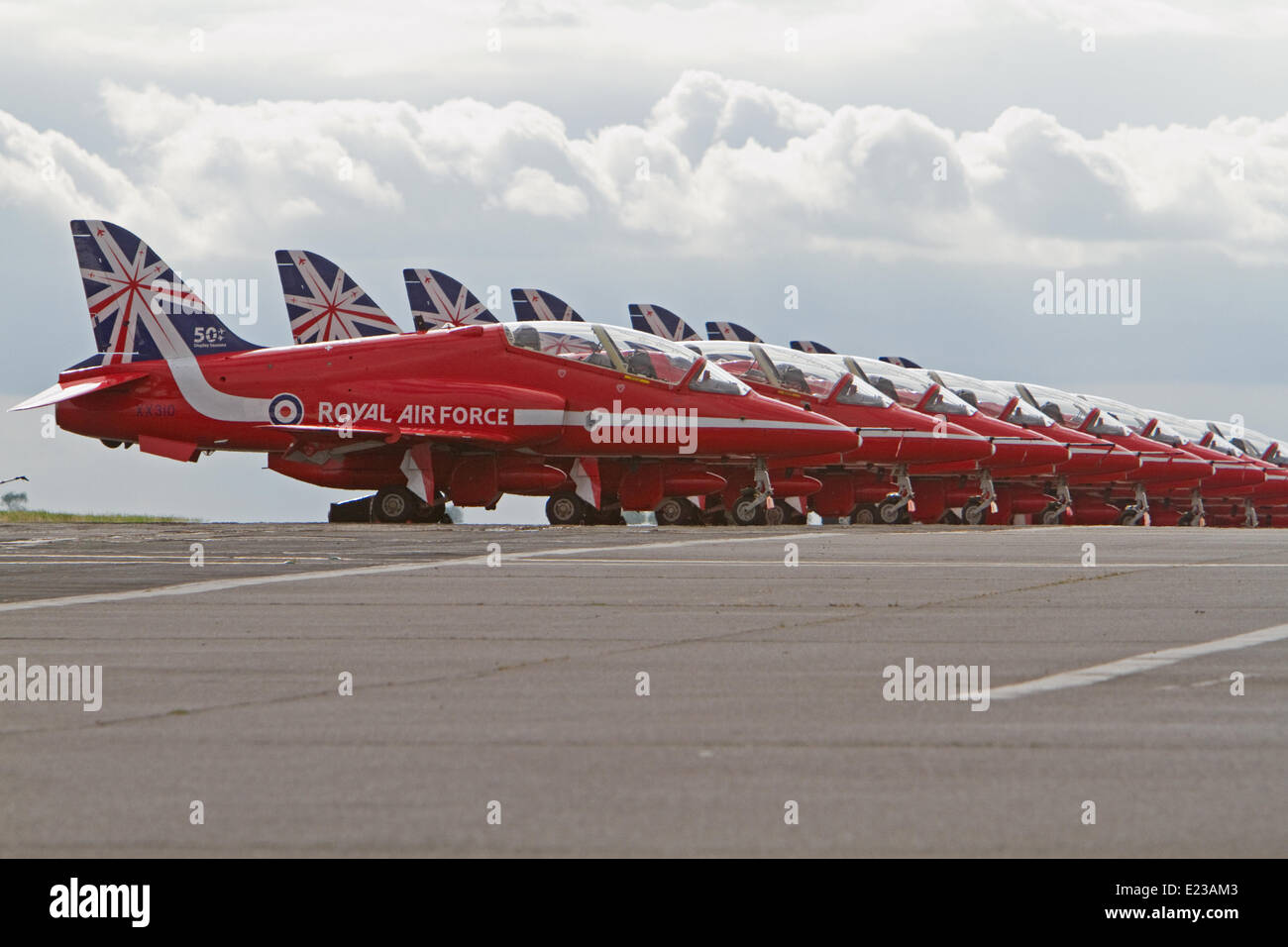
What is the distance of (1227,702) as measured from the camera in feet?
25.9

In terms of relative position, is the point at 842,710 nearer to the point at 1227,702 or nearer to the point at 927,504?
the point at 1227,702

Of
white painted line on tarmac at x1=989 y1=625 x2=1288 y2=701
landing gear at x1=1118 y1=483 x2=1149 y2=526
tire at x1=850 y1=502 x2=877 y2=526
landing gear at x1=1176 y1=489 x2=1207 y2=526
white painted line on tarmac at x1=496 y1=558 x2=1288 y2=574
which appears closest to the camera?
white painted line on tarmac at x1=989 y1=625 x2=1288 y2=701

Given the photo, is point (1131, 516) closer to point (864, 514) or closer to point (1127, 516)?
point (1127, 516)

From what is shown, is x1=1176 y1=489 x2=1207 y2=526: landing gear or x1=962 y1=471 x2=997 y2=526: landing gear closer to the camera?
x1=962 y1=471 x2=997 y2=526: landing gear

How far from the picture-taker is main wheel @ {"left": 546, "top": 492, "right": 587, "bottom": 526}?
3142 cm

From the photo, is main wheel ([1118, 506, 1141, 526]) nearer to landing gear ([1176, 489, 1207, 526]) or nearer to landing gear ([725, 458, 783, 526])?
landing gear ([1176, 489, 1207, 526])

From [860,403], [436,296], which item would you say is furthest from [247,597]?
[436,296]

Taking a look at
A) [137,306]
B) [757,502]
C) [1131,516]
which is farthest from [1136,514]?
[137,306]

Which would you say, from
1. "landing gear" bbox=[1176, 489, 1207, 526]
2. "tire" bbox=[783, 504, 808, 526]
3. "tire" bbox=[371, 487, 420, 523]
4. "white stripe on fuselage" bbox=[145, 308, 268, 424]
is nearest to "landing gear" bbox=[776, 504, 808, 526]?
"tire" bbox=[783, 504, 808, 526]

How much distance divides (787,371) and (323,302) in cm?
1207

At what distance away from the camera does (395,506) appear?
30.5 metres

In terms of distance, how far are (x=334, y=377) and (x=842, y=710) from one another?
24.3 metres

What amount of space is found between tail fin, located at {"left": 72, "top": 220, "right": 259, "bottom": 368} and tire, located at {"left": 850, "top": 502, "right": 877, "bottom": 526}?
1298 centimetres
